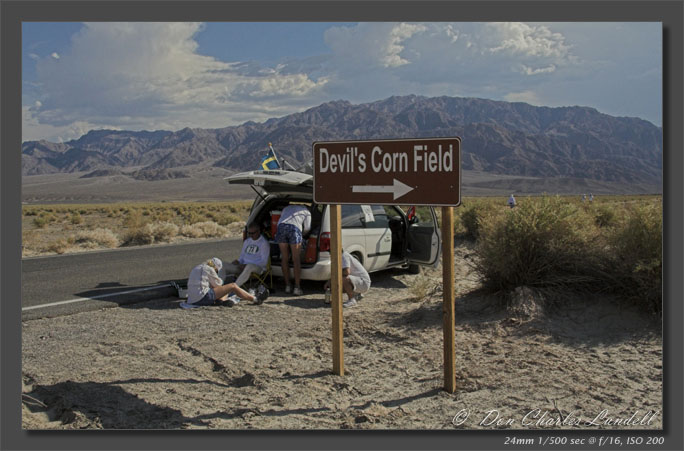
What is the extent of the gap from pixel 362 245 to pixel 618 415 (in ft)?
18.1

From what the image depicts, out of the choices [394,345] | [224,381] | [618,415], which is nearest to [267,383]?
[224,381]

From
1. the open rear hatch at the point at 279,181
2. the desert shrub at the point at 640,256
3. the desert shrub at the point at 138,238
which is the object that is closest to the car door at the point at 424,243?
the open rear hatch at the point at 279,181

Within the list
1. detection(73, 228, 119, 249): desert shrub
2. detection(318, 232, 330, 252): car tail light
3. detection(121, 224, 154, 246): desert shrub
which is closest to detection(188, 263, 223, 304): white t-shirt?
detection(318, 232, 330, 252): car tail light

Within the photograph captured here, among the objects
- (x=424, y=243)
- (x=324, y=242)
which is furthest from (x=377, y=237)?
(x=324, y=242)

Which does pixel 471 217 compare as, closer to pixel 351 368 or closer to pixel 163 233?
pixel 163 233

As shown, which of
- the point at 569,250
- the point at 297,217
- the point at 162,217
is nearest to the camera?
the point at 569,250

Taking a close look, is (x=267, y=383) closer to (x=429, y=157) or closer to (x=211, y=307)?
(x=429, y=157)

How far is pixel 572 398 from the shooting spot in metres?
4.44

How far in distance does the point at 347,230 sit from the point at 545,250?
325 centimetres

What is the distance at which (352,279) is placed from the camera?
8.03 metres

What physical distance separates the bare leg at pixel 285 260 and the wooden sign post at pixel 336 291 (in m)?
3.28

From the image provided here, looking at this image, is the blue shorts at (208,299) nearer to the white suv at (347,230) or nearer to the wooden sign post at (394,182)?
the white suv at (347,230)

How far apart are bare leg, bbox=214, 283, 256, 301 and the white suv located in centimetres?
104

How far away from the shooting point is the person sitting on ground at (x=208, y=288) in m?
7.87
